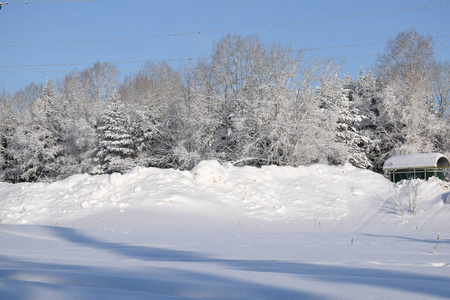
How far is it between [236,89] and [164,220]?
19.0 metres

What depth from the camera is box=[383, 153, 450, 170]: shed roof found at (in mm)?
22266

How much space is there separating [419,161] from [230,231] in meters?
17.3

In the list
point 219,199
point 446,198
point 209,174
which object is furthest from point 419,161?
point 219,199

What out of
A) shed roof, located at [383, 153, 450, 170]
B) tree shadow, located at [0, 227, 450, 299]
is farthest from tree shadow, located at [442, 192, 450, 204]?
tree shadow, located at [0, 227, 450, 299]

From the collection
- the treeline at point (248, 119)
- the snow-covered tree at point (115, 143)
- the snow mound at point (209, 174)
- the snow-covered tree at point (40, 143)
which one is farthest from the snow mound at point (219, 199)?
the snow-covered tree at point (40, 143)

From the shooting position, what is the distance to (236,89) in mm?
28891

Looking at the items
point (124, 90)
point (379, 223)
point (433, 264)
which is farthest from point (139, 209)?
point (124, 90)

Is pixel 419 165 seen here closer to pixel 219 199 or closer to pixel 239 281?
pixel 219 199

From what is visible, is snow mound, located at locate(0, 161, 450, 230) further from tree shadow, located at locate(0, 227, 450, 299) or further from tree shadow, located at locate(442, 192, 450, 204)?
tree shadow, located at locate(0, 227, 450, 299)

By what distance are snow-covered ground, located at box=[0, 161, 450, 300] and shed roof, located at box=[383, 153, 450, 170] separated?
787cm

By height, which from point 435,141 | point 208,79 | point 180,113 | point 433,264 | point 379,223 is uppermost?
point 208,79

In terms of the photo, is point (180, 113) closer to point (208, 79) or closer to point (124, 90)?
point (208, 79)

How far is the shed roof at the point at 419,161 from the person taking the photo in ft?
73.0

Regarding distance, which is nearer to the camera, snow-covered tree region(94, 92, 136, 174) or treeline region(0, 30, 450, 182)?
treeline region(0, 30, 450, 182)
